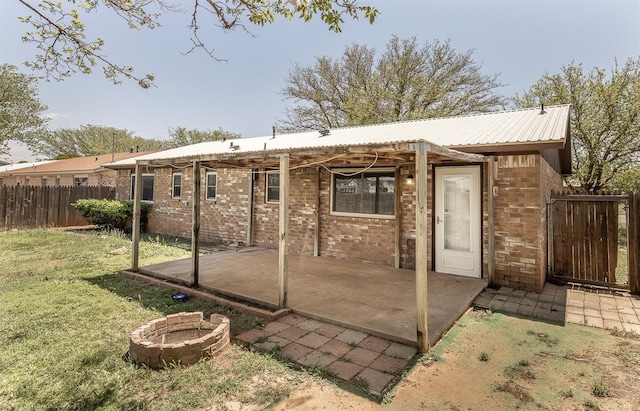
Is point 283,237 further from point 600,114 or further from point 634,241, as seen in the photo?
point 600,114

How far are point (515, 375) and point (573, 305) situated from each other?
298cm

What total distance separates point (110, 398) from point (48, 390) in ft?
1.93

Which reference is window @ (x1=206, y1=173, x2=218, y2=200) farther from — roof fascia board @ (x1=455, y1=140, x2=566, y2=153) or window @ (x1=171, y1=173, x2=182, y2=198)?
roof fascia board @ (x1=455, y1=140, x2=566, y2=153)

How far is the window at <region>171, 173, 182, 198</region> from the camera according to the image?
1238 centimetres

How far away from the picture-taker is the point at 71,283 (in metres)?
5.88

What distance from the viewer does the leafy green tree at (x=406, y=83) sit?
59.7ft

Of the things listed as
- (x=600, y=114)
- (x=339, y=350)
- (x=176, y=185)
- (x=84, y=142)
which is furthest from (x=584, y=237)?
(x=84, y=142)

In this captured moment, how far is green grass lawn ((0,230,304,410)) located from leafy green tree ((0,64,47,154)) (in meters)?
17.7

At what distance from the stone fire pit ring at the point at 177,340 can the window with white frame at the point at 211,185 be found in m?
7.91

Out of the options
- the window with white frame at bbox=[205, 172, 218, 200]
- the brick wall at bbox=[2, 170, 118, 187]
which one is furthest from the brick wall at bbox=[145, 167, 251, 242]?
the brick wall at bbox=[2, 170, 118, 187]

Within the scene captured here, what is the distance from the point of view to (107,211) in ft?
41.5

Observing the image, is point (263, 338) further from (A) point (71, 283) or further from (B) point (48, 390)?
(A) point (71, 283)

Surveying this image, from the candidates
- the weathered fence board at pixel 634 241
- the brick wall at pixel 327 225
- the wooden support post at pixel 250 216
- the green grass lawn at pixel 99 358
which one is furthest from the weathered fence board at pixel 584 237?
the wooden support post at pixel 250 216

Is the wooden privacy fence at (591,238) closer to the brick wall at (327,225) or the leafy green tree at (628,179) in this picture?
the brick wall at (327,225)
